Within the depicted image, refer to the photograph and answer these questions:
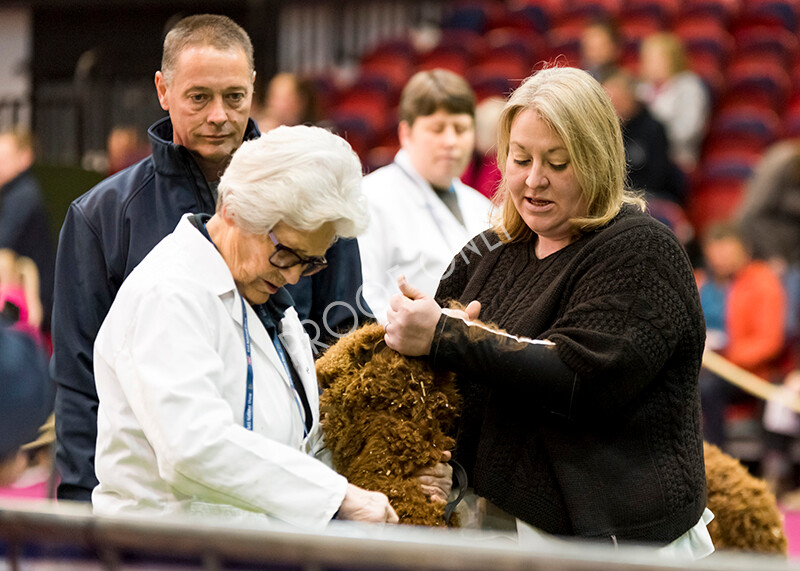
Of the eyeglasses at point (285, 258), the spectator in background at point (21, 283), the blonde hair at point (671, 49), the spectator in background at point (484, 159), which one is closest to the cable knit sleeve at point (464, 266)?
the eyeglasses at point (285, 258)

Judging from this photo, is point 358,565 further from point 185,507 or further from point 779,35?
point 779,35

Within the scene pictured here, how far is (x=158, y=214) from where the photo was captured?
272 cm

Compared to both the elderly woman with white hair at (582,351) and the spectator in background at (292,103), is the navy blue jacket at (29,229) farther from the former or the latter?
the elderly woman with white hair at (582,351)

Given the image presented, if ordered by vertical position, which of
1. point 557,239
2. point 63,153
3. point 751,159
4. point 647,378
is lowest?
point 63,153

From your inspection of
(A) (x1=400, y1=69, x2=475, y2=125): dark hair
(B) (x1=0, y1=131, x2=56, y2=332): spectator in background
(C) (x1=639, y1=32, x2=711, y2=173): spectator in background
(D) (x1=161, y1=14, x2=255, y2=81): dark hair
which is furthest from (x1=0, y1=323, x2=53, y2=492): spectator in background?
(C) (x1=639, y1=32, x2=711, y2=173): spectator in background

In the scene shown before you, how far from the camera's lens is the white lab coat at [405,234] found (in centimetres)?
357

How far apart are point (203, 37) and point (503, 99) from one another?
164 inches

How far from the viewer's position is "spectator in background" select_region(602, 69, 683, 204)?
6711 millimetres

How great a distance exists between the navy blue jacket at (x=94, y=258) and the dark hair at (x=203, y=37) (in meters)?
0.23

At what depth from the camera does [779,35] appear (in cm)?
948

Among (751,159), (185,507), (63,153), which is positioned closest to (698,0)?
(751,159)

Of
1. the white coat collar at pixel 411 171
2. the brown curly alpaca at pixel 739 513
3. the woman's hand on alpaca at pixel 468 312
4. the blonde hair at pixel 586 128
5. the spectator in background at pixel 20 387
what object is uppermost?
the blonde hair at pixel 586 128

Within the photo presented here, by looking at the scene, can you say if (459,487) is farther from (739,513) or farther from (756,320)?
(756,320)

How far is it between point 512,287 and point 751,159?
247 inches
